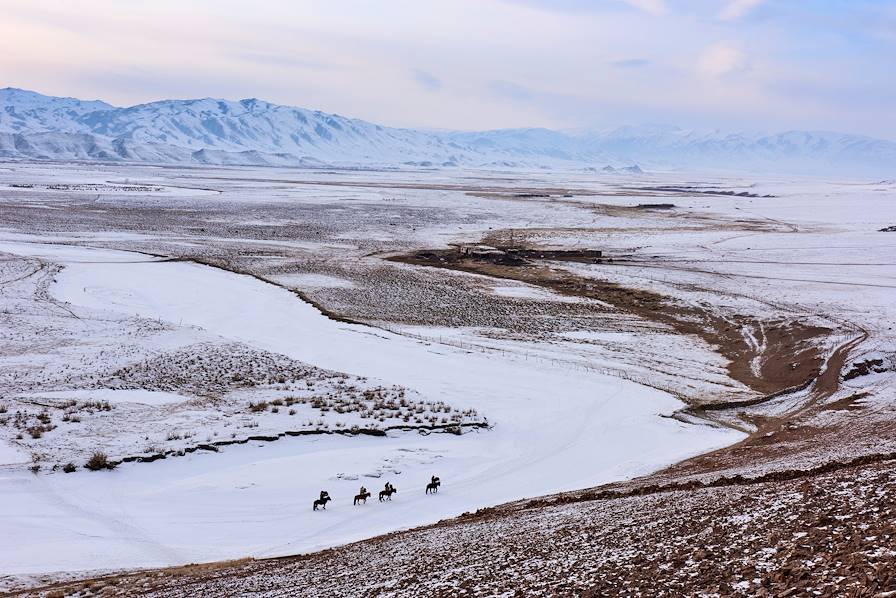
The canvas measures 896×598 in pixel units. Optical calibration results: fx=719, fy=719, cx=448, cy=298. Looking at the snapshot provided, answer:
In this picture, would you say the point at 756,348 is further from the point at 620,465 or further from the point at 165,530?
the point at 165,530

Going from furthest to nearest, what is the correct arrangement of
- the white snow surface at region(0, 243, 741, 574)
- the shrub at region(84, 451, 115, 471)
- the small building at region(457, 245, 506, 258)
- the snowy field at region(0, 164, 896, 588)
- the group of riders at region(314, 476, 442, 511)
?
the small building at region(457, 245, 506, 258)
the shrub at region(84, 451, 115, 471)
the group of riders at region(314, 476, 442, 511)
the snowy field at region(0, 164, 896, 588)
the white snow surface at region(0, 243, 741, 574)

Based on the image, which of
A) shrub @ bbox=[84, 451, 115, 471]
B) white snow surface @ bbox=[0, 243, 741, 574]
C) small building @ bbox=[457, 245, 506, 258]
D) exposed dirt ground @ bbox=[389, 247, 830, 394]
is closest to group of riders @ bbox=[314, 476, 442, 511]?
white snow surface @ bbox=[0, 243, 741, 574]

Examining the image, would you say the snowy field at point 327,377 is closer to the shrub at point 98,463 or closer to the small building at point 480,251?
the shrub at point 98,463

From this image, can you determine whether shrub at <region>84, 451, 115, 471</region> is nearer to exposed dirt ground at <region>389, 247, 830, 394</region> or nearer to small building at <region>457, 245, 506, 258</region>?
exposed dirt ground at <region>389, 247, 830, 394</region>

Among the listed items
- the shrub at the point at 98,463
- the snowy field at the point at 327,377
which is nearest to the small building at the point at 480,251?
the snowy field at the point at 327,377

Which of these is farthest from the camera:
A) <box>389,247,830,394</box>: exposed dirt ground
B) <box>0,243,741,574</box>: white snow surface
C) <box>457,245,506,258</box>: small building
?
<box>457,245,506,258</box>: small building

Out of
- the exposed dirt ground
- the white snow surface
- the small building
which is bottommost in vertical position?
the white snow surface

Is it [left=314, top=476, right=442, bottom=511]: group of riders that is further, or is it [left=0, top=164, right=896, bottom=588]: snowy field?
[left=314, top=476, right=442, bottom=511]: group of riders
